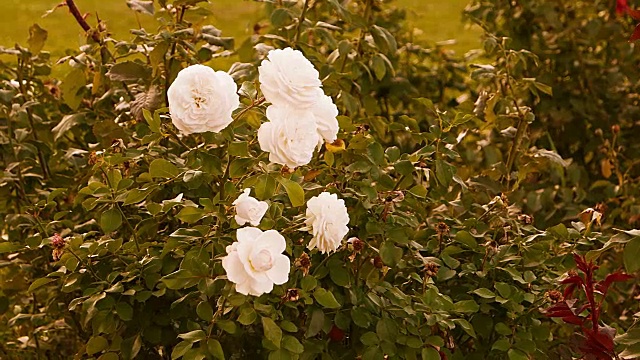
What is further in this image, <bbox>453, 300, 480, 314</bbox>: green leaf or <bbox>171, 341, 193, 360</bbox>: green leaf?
<bbox>453, 300, 480, 314</bbox>: green leaf

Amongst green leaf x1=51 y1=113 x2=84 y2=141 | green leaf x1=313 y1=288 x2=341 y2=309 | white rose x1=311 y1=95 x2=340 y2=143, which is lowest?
green leaf x1=51 y1=113 x2=84 y2=141

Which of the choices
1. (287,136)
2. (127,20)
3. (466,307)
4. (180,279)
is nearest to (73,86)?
(180,279)

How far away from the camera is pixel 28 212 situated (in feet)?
7.63

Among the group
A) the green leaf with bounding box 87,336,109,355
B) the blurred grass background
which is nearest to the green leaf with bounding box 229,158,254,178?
the green leaf with bounding box 87,336,109,355

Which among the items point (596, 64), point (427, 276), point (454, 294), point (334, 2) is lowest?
point (596, 64)

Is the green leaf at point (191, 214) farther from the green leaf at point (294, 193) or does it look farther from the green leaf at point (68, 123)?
the green leaf at point (68, 123)

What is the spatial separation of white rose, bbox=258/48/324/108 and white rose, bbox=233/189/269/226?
170mm

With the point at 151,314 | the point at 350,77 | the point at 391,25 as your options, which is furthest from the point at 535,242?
the point at 391,25

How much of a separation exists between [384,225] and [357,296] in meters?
0.15

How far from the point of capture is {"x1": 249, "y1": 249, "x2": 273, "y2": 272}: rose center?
168 cm

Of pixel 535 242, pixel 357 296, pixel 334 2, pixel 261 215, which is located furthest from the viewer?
pixel 334 2

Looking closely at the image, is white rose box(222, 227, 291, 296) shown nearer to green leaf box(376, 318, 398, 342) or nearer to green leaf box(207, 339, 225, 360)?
green leaf box(207, 339, 225, 360)

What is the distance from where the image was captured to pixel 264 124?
1734 mm

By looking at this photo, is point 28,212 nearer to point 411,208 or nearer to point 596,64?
point 411,208
